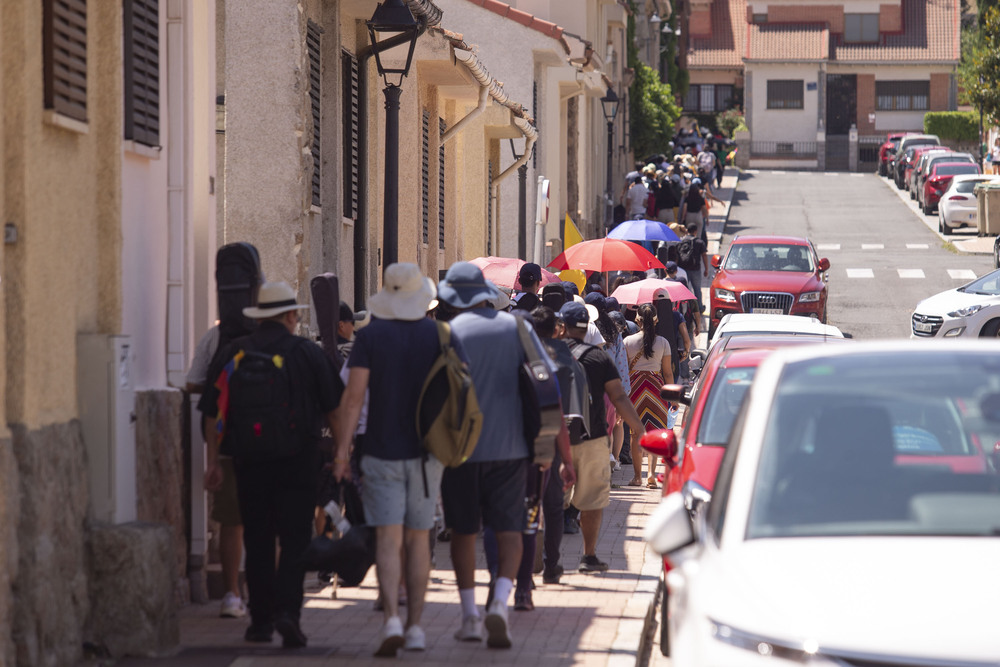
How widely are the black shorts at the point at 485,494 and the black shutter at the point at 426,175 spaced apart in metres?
12.1

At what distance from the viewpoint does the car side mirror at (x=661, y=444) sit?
8828 mm

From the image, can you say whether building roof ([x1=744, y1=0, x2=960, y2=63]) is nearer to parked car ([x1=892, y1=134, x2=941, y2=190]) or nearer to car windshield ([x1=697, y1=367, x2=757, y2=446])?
parked car ([x1=892, y1=134, x2=941, y2=190])

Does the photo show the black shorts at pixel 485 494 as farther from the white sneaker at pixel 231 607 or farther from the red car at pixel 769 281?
the red car at pixel 769 281

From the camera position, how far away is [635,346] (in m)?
15.2

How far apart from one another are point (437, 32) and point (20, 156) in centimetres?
980

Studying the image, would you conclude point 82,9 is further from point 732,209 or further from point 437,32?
point 732,209

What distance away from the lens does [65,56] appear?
286 inches

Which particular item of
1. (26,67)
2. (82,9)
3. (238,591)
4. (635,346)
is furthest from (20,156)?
(635,346)

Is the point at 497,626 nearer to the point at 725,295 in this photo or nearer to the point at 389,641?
the point at 389,641

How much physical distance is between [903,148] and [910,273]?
30.0 meters

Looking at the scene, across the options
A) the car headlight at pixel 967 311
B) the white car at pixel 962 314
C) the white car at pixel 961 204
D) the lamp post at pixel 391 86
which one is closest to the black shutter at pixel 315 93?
the lamp post at pixel 391 86

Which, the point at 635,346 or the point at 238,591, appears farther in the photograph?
the point at 635,346

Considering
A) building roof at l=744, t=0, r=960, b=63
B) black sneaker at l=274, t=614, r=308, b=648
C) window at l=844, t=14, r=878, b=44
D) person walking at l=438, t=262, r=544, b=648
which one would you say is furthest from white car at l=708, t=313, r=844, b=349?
window at l=844, t=14, r=878, b=44

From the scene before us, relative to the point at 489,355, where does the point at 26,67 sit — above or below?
above
